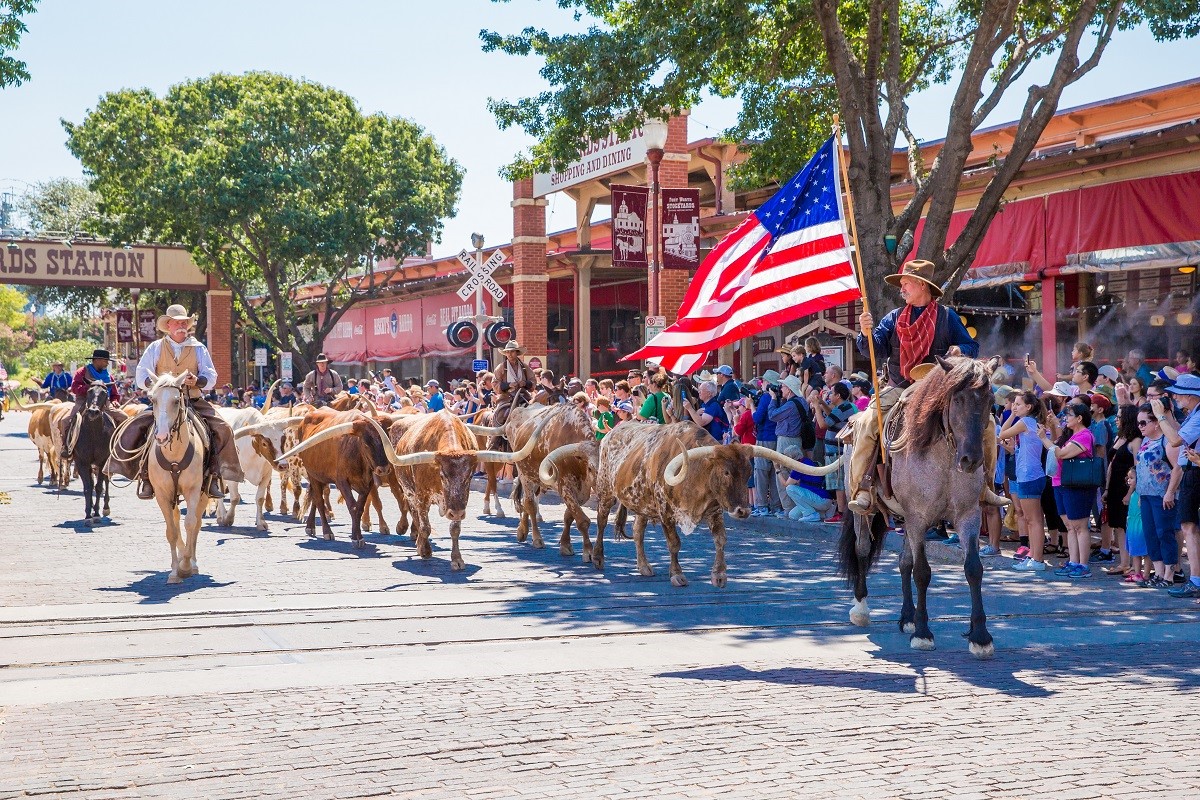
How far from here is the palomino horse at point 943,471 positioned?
8844 mm

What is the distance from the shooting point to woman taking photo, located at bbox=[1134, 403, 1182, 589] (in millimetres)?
11961

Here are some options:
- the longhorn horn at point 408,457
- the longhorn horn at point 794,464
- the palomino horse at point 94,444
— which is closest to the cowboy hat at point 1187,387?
the longhorn horn at point 794,464

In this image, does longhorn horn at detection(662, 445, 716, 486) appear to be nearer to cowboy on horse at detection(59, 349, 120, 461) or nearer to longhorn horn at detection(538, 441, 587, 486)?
longhorn horn at detection(538, 441, 587, 486)

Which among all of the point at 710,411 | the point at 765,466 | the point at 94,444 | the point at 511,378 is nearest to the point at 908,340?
the point at 710,411

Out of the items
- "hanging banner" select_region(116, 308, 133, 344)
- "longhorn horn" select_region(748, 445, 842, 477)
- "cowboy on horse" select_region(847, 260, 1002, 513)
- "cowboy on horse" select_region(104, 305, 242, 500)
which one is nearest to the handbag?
"longhorn horn" select_region(748, 445, 842, 477)

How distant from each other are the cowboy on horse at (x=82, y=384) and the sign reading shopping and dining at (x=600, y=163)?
494 inches

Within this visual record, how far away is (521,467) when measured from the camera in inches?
603

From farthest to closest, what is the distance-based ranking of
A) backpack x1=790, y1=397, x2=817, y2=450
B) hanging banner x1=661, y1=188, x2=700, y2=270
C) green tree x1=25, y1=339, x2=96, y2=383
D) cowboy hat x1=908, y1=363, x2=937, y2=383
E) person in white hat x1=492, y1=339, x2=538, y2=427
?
green tree x1=25, y1=339, x2=96, y2=383 → hanging banner x1=661, y1=188, x2=700, y2=270 → person in white hat x1=492, y1=339, x2=538, y2=427 → backpack x1=790, y1=397, x2=817, y2=450 → cowboy hat x1=908, y1=363, x2=937, y2=383

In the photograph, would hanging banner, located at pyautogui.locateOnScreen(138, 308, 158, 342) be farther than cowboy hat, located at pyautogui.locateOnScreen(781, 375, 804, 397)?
Yes

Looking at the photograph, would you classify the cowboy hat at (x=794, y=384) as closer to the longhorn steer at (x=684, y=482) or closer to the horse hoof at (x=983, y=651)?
the longhorn steer at (x=684, y=482)

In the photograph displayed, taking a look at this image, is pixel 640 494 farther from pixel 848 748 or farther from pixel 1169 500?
pixel 848 748

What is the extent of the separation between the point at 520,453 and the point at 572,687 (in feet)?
22.3

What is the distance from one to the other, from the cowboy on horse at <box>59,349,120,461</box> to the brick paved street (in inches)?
273

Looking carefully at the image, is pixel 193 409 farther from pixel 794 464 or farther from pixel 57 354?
pixel 57 354
